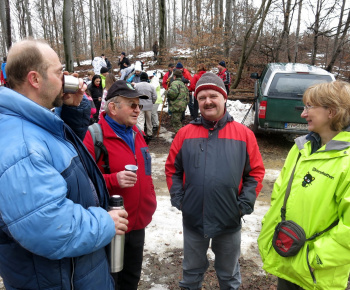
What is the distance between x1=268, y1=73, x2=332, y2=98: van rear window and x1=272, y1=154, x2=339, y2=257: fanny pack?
554 centimetres

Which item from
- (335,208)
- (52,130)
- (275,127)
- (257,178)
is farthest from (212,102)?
(275,127)

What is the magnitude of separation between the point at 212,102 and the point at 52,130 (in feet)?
4.74

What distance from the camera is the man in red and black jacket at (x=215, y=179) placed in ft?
7.63

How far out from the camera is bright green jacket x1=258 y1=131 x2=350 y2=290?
1.71 m

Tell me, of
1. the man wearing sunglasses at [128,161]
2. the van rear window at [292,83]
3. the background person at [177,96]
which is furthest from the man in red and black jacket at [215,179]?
the background person at [177,96]

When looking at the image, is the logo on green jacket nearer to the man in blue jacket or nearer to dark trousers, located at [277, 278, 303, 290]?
dark trousers, located at [277, 278, 303, 290]

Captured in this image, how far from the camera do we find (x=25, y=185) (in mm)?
1160

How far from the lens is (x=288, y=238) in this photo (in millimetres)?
1914

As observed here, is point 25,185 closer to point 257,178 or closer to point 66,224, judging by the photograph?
point 66,224

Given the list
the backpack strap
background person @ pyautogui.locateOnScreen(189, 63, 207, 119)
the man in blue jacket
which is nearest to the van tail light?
background person @ pyautogui.locateOnScreen(189, 63, 207, 119)

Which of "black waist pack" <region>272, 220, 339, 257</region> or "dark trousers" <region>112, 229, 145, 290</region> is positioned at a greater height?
"black waist pack" <region>272, 220, 339, 257</region>

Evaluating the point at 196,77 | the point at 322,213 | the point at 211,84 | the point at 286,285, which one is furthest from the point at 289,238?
the point at 196,77

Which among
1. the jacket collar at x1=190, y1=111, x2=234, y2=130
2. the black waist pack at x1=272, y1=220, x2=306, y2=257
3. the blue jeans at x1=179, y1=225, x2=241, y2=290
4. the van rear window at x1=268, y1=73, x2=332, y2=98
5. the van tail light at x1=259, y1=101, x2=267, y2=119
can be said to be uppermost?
the van rear window at x1=268, y1=73, x2=332, y2=98

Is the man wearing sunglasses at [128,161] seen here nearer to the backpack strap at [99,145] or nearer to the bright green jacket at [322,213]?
the backpack strap at [99,145]
